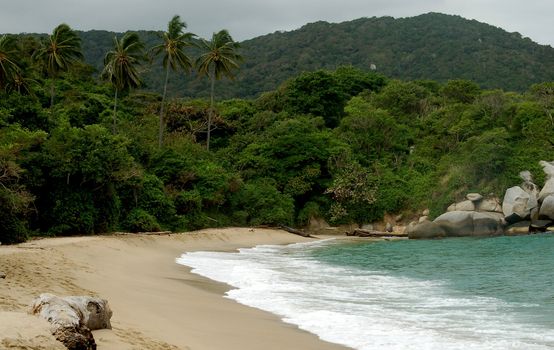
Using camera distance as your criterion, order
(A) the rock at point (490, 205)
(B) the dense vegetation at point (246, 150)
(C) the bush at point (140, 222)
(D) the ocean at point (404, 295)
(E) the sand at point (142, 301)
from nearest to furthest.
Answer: (E) the sand at point (142, 301)
(D) the ocean at point (404, 295)
(B) the dense vegetation at point (246, 150)
(C) the bush at point (140, 222)
(A) the rock at point (490, 205)

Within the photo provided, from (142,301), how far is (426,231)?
110 feet

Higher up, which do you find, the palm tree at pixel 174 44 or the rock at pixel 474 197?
the palm tree at pixel 174 44

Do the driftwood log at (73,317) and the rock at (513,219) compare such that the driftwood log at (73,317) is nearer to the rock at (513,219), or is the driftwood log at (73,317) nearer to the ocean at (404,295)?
the ocean at (404,295)

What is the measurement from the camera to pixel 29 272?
41.6ft

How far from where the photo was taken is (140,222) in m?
31.5

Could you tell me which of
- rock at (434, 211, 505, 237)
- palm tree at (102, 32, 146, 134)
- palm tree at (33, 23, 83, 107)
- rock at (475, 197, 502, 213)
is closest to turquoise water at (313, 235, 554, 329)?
rock at (434, 211, 505, 237)

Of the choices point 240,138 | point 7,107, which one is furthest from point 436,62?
point 7,107

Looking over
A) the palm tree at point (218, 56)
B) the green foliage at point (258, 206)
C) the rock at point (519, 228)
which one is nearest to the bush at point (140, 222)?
the green foliage at point (258, 206)

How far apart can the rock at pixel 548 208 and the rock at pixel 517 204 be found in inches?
38.2

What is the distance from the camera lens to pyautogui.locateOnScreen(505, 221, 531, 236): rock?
137 ft

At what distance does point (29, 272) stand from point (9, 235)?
1009cm

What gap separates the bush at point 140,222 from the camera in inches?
1232

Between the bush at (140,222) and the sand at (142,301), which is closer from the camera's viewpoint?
the sand at (142,301)

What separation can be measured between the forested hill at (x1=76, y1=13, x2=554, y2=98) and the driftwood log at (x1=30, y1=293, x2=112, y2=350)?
258 ft
